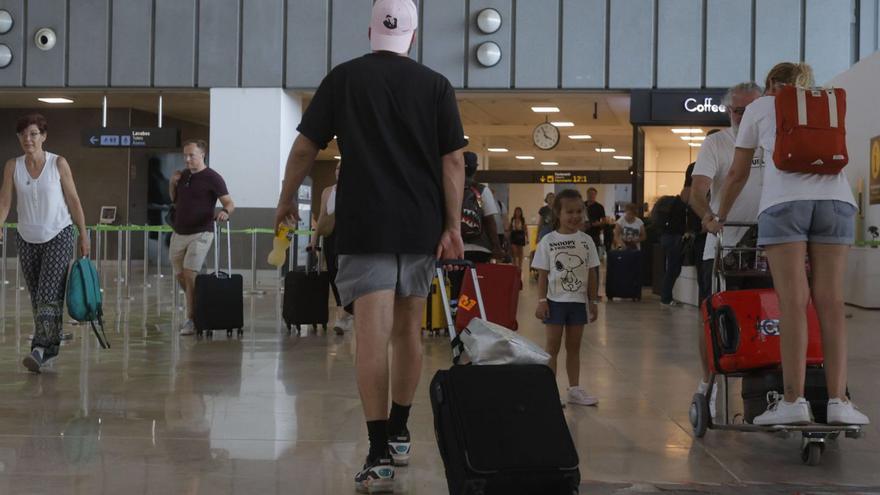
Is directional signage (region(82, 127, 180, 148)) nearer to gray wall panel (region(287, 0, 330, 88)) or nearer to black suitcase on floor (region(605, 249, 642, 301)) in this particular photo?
gray wall panel (region(287, 0, 330, 88))

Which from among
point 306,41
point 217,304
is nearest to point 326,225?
point 217,304

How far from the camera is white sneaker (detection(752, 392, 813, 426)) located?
4172 mm

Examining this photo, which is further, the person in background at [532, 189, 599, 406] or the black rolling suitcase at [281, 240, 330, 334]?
the black rolling suitcase at [281, 240, 330, 334]

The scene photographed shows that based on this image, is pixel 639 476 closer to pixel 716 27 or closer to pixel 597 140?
pixel 716 27

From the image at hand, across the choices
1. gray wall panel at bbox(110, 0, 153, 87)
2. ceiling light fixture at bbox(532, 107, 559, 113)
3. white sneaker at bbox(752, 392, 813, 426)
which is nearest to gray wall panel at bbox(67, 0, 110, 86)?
gray wall panel at bbox(110, 0, 153, 87)

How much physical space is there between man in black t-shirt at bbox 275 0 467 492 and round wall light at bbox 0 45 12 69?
17.5 metres

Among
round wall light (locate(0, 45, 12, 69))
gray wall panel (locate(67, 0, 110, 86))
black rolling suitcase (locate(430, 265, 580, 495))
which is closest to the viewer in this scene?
black rolling suitcase (locate(430, 265, 580, 495))

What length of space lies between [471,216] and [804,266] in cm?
414

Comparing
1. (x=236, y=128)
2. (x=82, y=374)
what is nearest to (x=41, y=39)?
(x=236, y=128)

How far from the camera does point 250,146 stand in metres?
19.0

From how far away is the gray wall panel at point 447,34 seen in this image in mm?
18406

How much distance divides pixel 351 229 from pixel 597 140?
28550 mm

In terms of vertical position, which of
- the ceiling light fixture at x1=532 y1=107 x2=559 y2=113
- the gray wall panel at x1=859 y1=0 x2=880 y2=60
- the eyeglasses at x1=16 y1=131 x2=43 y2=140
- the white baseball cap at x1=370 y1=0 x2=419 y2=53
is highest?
the gray wall panel at x1=859 y1=0 x2=880 y2=60

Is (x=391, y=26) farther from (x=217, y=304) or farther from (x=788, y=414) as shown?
(x=217, y=304)
